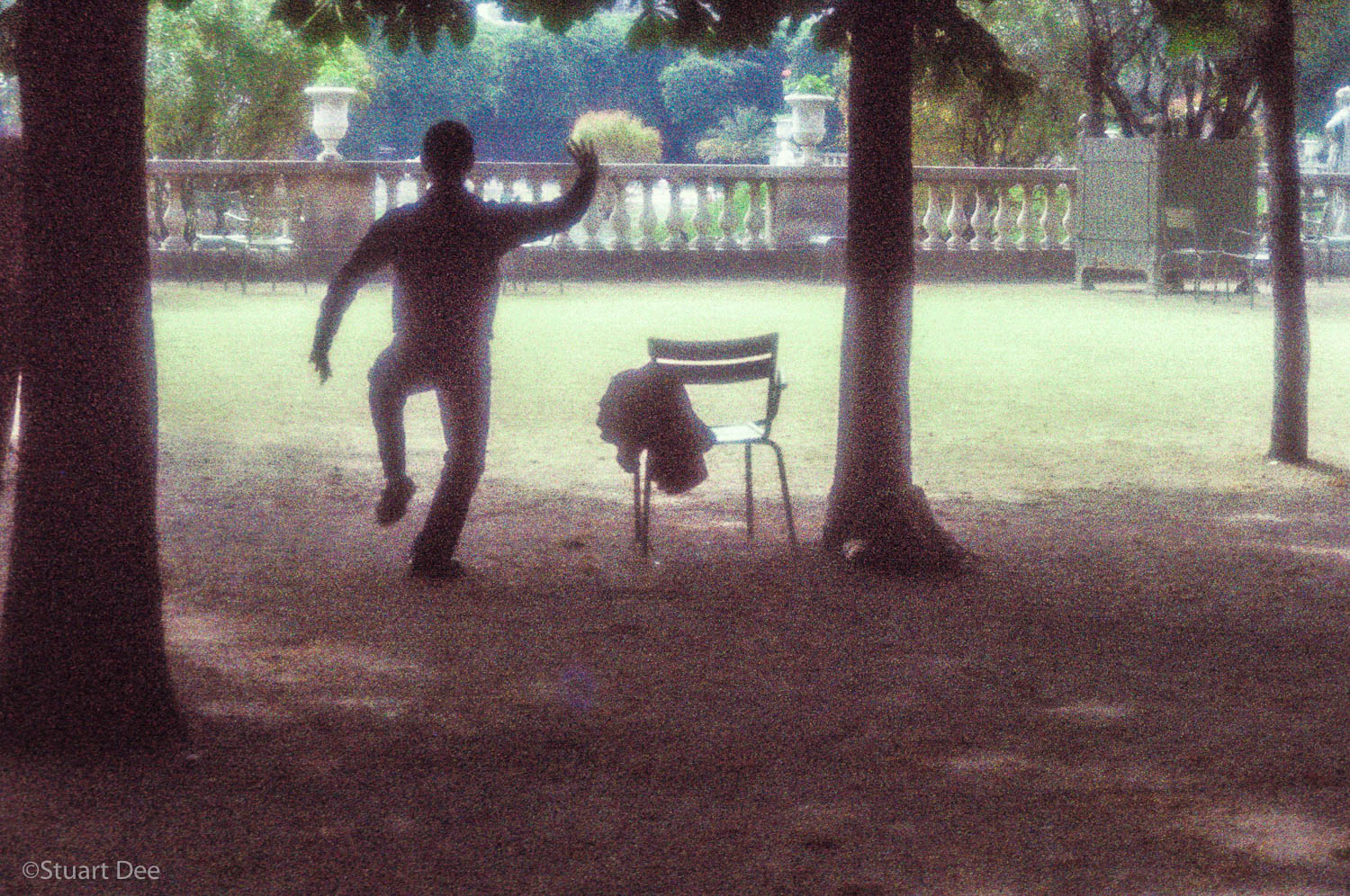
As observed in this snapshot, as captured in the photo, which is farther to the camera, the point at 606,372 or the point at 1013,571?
the point at 606,372

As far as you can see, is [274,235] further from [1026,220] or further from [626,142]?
[626,142]

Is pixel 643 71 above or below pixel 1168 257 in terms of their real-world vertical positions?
above

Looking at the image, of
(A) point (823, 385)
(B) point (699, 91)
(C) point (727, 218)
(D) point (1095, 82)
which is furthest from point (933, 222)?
(B) point (699, 91)

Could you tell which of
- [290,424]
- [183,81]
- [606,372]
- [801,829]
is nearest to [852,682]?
[801,829]

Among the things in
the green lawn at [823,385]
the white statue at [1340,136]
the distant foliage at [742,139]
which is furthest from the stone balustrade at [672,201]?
the distant foliage at [742,139]

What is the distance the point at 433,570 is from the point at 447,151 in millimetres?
A: 1618

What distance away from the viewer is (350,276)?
732 cm

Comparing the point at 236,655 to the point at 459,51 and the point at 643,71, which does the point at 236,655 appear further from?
the point at 643,71

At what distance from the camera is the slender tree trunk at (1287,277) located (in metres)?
10.4

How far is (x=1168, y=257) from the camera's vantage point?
21938 millimetres

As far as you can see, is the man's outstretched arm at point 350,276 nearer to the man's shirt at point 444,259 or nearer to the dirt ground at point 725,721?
the man's shirt at point 444,259

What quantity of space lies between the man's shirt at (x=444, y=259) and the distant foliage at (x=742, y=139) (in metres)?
59.8

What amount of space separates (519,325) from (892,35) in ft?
33.7

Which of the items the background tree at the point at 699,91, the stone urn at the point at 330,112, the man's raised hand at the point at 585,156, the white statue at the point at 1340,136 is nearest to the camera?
the man's raised hand at the point at 585,156
